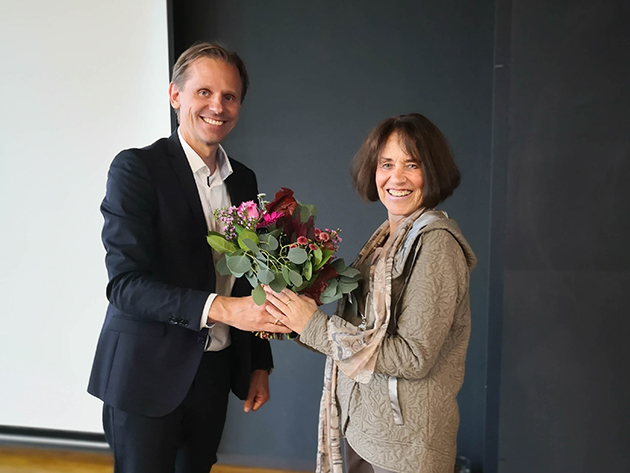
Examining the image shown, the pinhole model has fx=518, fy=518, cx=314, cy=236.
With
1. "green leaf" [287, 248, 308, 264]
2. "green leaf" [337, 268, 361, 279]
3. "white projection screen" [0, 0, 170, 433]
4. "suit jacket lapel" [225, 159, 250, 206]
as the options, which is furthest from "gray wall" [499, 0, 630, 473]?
"white projection screen" [0, 0, 170, 433]

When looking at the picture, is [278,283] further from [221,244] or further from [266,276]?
[221,244]

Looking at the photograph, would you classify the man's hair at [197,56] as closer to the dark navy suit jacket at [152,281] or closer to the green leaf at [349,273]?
the dark navy suit jacket at [152,281]

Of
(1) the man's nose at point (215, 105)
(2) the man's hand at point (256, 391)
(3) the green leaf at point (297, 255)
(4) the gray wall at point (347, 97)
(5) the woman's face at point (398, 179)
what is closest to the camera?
(3) the green leaf at point (297, 255)

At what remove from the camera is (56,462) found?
307cm

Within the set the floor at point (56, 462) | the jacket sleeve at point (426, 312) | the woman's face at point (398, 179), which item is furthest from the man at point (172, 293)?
the floor at point (56, 462)

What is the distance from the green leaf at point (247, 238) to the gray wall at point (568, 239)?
4.38 feet

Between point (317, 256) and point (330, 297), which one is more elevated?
point (317, 256)

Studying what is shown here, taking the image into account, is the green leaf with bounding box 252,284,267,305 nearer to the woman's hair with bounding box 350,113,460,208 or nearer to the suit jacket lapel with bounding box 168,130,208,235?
the suit jacket lapel with bounding box 168,130,208,235

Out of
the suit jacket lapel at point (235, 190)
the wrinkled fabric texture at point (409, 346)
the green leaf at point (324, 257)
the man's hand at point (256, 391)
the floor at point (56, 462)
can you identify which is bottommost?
→ the floor at point (56, 462)

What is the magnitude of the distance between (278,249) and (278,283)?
94 millimetres

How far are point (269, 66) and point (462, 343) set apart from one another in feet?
6.38

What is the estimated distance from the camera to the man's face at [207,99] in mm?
1671

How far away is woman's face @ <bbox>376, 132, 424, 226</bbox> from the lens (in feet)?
5.11

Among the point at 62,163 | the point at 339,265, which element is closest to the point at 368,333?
the point at 339,265
